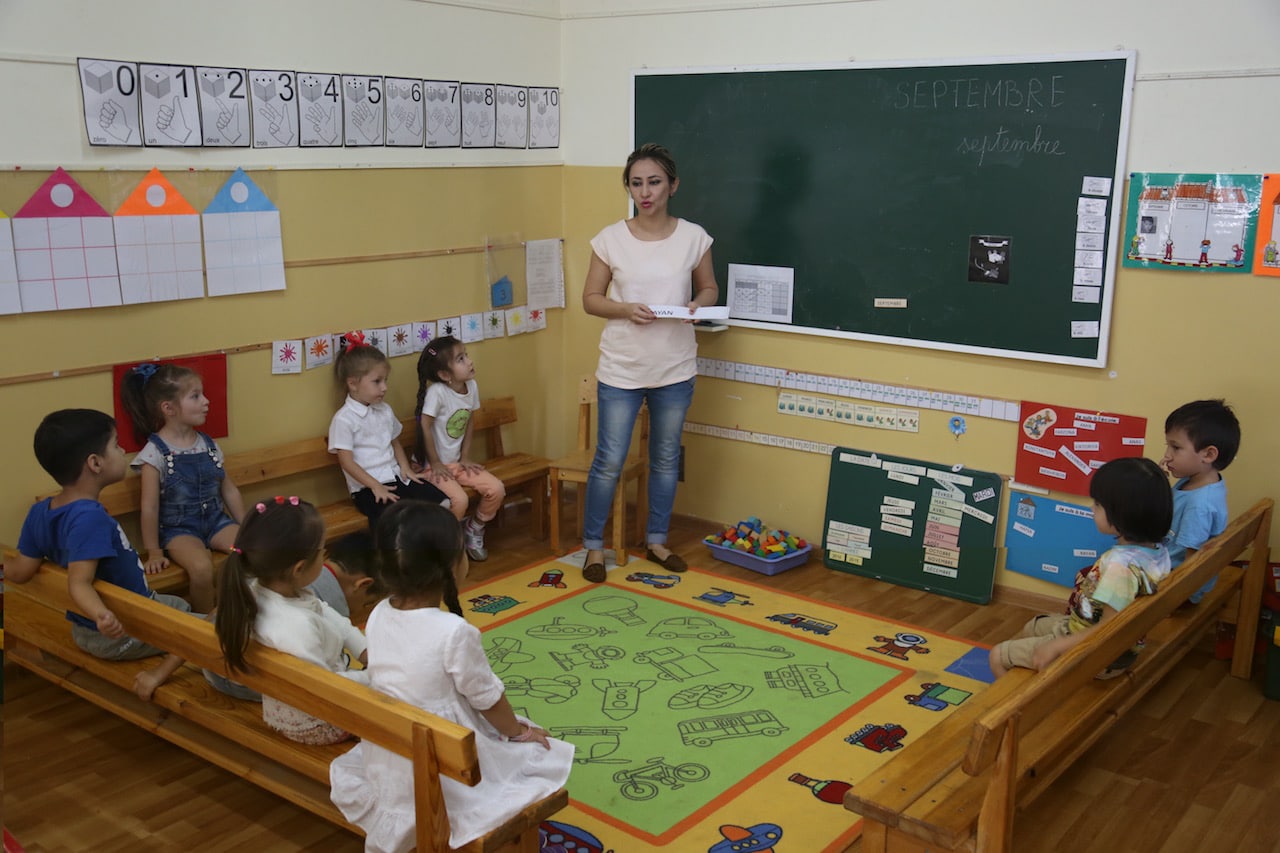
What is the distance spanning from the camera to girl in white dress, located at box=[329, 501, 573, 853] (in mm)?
2414

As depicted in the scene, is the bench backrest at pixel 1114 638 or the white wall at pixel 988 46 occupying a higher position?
the white wall at pixel 988 46

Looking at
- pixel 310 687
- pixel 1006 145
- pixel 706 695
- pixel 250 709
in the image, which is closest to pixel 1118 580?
pixel 706 695

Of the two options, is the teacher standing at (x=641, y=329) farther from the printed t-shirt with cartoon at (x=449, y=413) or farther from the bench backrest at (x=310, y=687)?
the bench backrest at (x=310, y=687)

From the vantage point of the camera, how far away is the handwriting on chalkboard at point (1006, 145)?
4.15 meters

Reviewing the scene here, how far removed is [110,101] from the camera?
3730 mm

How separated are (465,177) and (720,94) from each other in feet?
3.79

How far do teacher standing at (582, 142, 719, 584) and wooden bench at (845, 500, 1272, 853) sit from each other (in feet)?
6.17

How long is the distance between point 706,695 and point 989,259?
1979 millimetres

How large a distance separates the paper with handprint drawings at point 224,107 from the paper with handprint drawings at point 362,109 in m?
0.44

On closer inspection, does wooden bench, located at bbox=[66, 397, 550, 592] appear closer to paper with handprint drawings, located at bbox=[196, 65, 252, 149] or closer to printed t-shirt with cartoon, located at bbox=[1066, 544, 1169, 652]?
paper with handprint drawings, located at bbox=[196, 65, 252, 149]

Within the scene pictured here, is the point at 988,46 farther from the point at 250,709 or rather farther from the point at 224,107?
the point at 250,709

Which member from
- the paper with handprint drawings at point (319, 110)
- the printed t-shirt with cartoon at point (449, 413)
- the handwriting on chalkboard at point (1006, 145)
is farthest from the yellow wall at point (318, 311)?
the handwriting on chalkboard at point (1006, 145)

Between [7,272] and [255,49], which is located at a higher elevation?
[255,49]

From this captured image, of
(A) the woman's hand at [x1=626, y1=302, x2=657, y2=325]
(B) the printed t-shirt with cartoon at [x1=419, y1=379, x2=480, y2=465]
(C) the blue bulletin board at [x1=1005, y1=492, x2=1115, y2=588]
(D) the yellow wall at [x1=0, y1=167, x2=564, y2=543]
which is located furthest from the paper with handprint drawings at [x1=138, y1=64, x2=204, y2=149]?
(C) the blue bulletin board at [x1=1005, y1=492, x2=1115, y2=588]
